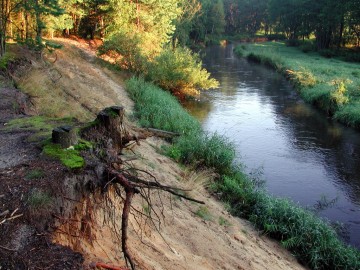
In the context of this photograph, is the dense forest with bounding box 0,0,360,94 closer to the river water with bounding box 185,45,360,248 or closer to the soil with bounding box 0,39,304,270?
the river water with bounding box 185,45,360,248

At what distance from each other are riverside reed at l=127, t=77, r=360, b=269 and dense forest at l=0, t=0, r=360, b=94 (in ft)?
28.9

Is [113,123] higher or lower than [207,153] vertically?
higher

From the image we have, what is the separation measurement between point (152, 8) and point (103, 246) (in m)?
29.4

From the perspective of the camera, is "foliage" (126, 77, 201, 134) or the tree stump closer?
the tree stump

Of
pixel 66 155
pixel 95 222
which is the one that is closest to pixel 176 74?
pixel 66 155

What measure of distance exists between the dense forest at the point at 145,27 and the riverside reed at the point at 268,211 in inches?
347

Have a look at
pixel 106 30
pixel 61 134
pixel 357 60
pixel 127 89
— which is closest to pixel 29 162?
pixel 61 134

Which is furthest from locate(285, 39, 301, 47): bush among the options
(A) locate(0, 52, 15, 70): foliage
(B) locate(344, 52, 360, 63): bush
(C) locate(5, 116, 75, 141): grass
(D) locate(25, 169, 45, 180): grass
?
(D) locate(25, 169, 45, 180): grass

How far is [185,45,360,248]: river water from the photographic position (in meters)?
12.2

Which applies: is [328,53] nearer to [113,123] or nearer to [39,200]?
[113,123]

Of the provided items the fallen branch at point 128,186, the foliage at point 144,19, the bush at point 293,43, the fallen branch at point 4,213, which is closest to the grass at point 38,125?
the fallen branch at point 128,186

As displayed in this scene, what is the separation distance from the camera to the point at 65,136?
14.7 ft

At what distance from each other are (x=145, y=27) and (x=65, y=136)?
28.9m

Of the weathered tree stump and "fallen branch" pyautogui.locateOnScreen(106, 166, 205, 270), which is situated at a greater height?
the weathered tree stump
